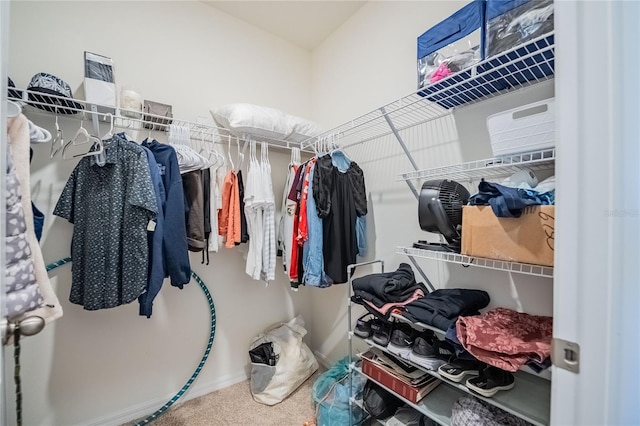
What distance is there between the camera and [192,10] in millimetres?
1868

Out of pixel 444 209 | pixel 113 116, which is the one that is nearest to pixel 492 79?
pixel 444 209

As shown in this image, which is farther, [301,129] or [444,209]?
[301,129]

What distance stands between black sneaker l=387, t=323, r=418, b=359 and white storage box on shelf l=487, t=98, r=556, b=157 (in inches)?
36.5

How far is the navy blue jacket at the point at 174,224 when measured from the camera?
1367mm

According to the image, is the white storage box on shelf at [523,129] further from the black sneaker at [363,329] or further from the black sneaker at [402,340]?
the black sneaker at [363,329]

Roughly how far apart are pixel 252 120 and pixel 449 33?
1.19 meters

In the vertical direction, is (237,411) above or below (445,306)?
below

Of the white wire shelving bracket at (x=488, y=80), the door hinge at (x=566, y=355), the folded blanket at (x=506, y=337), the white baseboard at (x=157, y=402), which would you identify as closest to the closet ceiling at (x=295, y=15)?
the white wire shelving bracket at (x=488, y=80)

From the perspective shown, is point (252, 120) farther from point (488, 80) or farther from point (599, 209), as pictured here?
point (599, 209)

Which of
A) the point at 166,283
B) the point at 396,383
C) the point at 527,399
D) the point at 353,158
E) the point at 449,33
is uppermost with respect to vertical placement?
the point at 449,33

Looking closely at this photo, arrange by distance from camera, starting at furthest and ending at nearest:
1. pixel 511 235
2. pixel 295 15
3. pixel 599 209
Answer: pixel 295 15, pixel 511 235, pixel 599 209

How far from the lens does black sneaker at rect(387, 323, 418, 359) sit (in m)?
1.26

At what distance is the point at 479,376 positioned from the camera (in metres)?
1.02

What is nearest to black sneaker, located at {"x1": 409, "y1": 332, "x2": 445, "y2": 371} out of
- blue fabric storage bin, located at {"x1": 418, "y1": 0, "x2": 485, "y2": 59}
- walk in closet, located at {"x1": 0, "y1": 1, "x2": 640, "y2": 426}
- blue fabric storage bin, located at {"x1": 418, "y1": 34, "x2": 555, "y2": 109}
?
walk in closet, located at {"x1": 0, "y1": 1, "x2": 640, "y2": 426}
